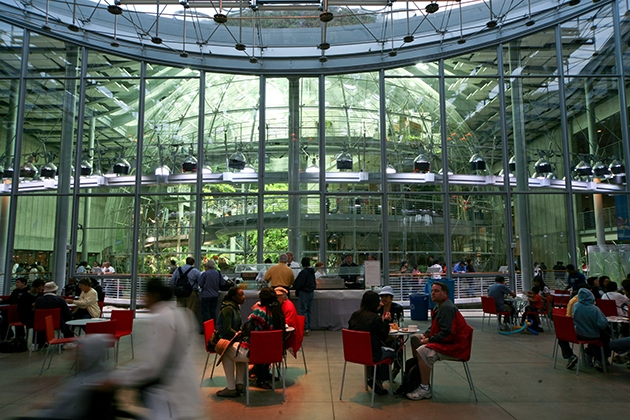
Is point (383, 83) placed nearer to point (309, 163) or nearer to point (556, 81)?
point (309, 163)

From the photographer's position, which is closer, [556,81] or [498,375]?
[498,375]

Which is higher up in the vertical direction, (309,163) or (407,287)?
(309,163)

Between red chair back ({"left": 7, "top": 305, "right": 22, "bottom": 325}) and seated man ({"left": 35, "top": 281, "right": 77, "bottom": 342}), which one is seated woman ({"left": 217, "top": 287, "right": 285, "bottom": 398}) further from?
red chair back ({"left": 7, "top": 305, "right": 22, "bottom": 325})

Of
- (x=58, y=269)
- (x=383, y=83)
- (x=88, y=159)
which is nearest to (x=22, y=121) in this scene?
(x=88, y=159)

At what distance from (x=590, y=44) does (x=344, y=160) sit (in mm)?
8144

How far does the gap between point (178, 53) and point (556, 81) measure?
38.3ft

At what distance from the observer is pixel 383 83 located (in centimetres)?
1480

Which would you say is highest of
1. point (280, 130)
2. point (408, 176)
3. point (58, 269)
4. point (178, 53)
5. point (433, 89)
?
point (178, 53)

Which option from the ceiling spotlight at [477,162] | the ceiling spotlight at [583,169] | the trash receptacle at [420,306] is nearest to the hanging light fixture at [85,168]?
the trash receptacle at [420,306]

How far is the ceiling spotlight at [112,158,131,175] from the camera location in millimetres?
14461

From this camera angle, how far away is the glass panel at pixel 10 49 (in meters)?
13.8

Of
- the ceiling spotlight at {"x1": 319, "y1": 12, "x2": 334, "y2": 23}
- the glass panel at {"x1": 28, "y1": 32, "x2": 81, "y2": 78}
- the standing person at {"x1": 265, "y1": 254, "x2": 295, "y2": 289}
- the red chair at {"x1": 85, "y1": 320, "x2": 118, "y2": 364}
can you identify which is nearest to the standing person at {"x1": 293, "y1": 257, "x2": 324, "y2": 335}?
the standing person at {"x1": 265, "y1": 254, "x2": 295, "y2": 289}

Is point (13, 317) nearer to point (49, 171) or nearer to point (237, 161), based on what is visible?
point (49, 171)

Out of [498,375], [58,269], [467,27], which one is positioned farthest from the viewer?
[467,27]
